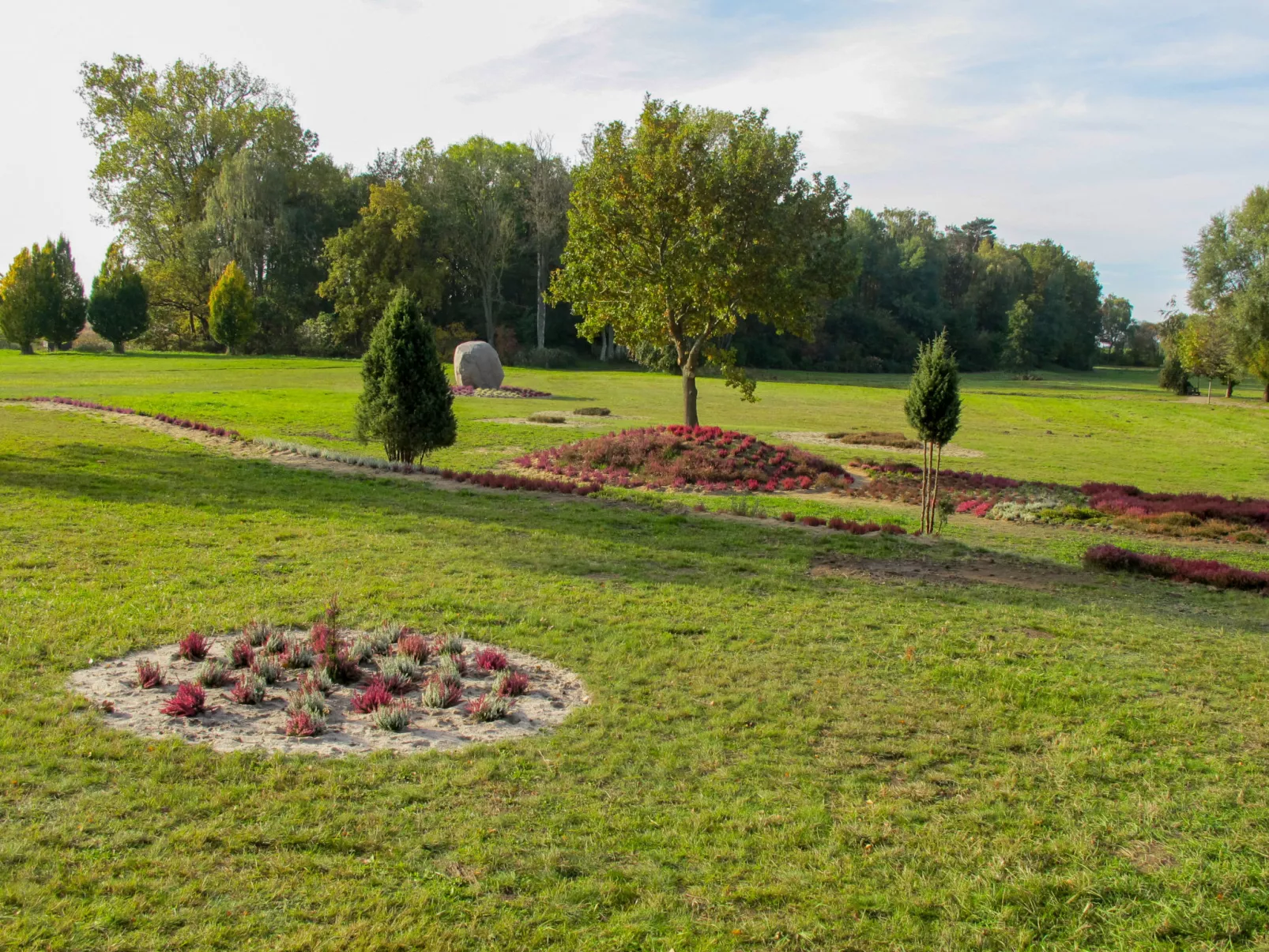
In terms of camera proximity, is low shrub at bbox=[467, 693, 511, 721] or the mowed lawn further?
low shrub at bbox=[467, 693, 511, 721]

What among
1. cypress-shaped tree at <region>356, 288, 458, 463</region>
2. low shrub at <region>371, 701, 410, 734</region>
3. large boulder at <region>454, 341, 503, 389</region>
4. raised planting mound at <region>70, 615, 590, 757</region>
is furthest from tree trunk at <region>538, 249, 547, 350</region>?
low shrub at <region>371, 701, 410, 734</region>

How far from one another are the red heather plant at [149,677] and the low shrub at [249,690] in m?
0.52

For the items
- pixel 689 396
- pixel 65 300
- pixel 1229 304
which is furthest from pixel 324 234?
pixel 1229 304

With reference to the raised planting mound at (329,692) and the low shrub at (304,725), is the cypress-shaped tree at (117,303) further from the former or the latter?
the low shrub at (304,725)

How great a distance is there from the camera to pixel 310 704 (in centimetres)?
620

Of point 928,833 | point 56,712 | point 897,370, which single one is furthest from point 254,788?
point 897,370

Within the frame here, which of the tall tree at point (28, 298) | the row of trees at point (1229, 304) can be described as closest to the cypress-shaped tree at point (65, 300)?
the tall tree at point (28, 298)

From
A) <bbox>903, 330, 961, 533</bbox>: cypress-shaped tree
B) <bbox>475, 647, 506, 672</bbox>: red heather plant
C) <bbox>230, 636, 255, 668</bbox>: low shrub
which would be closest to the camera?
<bbox>230, 636, 255, 668</bbox>: low shrub

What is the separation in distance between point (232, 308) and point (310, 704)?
200 feet

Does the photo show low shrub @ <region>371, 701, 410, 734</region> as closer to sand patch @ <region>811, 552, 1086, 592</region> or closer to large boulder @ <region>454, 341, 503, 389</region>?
sand patch @ <region>811, 552, 1086, 592</region>

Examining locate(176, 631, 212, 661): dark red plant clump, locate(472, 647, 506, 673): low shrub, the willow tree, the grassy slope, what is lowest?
locate(472, 647, 506, 673): low shrub

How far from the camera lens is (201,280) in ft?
226

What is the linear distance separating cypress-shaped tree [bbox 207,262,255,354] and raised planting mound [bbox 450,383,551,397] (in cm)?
2385

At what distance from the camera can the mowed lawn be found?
13.3ft
